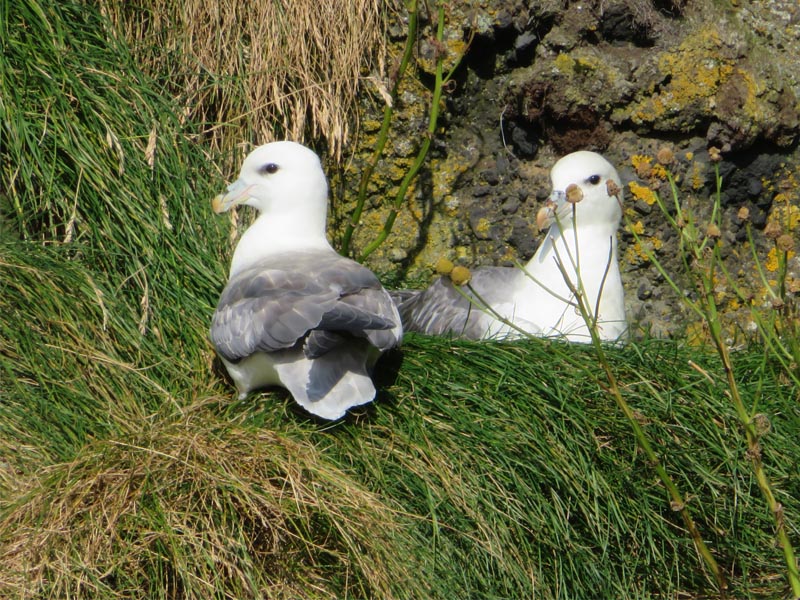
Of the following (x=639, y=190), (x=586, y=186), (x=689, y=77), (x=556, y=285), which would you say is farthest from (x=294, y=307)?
(x=689, y=77)

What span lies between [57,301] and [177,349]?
15.2 inches

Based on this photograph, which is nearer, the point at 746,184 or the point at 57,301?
the point at 57,301

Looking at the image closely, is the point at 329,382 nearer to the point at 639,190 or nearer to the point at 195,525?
the point at 195,525

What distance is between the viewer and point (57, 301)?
11.0ft

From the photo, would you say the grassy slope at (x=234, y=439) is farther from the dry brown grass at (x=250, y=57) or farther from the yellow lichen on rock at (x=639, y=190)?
the yellow lichen on rock at (x=639, y=190)

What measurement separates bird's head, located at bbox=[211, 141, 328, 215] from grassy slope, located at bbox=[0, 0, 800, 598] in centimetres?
22

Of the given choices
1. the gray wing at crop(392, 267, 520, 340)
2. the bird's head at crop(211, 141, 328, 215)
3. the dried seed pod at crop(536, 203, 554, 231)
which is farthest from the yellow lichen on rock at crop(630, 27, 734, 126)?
the bird's head at crop(211, 141, 328, 215)

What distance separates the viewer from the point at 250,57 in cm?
413

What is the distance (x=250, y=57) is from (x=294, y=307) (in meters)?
1.43

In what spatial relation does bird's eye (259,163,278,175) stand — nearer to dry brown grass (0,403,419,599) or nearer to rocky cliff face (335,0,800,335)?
rocky cliff face (335,0,800,335)

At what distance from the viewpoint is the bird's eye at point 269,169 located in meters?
3.66

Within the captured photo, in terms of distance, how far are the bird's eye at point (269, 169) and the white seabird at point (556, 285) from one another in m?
0.72

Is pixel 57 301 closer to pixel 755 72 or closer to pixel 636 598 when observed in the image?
pixel 636 598

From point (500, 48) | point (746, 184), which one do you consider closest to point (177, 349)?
point (500, 48)
